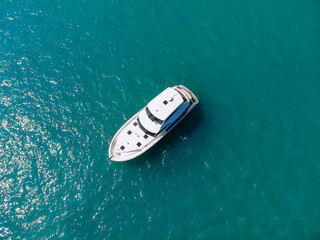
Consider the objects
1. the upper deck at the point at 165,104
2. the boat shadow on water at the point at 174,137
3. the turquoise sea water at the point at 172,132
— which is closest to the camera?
the turquoise sea water at the point at 172,132

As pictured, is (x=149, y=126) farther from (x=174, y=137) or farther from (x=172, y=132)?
(x=174, y=137)

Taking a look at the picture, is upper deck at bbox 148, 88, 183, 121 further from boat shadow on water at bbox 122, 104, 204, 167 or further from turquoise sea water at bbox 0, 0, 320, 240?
turquoise sea water at bbox 0, 0, 320, 240

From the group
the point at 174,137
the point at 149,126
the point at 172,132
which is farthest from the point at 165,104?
the point at 174,137

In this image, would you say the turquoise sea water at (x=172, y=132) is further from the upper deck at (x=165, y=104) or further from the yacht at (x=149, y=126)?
the upper deck at (x=165, y=104)

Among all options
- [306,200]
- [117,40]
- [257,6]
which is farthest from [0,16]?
[306,200]

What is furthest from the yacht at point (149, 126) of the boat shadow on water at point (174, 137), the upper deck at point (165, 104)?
the boat shadow on water at point (174, 137)

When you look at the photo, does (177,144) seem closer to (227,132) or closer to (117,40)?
(227,132)
